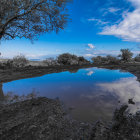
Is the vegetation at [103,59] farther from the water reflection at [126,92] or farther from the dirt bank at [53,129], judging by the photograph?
the dirt bank at [53,129]

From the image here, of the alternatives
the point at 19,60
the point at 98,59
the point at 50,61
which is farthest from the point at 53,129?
the point at 98,59

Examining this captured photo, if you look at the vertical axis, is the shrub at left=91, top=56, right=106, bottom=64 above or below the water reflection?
above

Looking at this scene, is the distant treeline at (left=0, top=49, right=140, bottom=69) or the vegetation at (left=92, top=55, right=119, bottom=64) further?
the vegetation at (left=92, top=55, right=119, bottom=64)

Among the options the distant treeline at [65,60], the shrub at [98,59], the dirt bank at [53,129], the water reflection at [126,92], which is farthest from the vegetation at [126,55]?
the dirt bank at [53,129]

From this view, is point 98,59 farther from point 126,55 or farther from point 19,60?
point 19,60

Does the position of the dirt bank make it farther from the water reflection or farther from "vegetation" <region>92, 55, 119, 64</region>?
"vegetation" <region>92, 55, 119, 64</region>

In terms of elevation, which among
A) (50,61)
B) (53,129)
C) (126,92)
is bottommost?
(126,92)

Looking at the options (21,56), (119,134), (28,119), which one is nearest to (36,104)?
(28,119)

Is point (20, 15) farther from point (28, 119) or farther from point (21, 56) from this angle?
point (21, 56)

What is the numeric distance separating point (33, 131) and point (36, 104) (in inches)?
73.8

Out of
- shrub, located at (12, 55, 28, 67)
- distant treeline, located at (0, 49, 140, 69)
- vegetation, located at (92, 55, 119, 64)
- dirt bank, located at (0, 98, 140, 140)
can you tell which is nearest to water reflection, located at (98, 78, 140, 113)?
dirt bank, located at (0, 98, 140, 140)

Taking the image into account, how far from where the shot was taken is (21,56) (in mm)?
26562

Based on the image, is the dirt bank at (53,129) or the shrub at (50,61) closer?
the dirt bank at (53,129)

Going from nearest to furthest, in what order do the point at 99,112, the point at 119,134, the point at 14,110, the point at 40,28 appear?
the point at 119,134 → the point at 14,110 → the point at 99,112 → the point at 40,28
